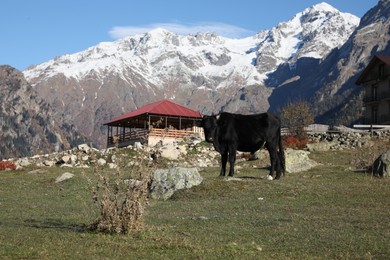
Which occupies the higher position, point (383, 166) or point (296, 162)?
point (383, 166)

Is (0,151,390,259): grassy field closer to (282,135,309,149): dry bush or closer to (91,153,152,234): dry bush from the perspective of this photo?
(91,153,152,234): dry bush

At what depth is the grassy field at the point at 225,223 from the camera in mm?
10763

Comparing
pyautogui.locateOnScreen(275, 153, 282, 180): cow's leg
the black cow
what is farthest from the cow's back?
pyautogui.locateOnScreen(275, 153, 282, 180): cow's leg

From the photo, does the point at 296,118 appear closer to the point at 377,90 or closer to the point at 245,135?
the point at 377,90

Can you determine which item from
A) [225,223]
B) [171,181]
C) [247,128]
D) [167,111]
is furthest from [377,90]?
[225,223]

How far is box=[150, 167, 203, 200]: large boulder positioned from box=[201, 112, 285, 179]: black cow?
226cm

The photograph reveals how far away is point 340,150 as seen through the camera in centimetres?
4719

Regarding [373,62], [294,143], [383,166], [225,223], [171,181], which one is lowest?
[225,223]

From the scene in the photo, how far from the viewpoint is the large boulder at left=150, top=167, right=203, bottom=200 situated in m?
21.0

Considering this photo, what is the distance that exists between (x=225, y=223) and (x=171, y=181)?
7.16 metres

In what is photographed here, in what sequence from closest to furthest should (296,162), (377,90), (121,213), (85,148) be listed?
1. (121,213)
2. (296,162)
3. (85,148)
4. (377,90)

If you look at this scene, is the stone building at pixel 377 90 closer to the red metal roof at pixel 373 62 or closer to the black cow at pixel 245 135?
the red metal roof at pixel 373 62

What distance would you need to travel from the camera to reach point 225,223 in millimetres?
14547

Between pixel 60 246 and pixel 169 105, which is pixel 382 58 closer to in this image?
pixel 169 105
